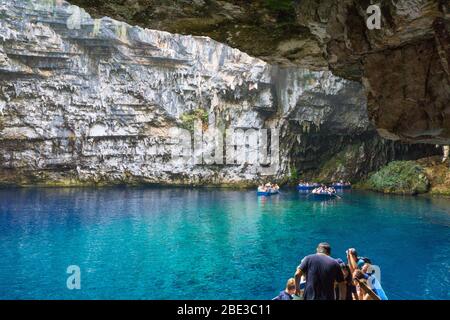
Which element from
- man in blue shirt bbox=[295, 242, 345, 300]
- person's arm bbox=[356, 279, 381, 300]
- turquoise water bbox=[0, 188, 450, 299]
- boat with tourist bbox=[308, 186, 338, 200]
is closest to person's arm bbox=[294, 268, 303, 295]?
man in blue shirt bbox=[295, 242, 345, 300]

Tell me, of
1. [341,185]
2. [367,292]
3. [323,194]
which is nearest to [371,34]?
[367,292]

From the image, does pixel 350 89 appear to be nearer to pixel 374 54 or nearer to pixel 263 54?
pixel 263 54

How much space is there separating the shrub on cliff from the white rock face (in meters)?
6.12

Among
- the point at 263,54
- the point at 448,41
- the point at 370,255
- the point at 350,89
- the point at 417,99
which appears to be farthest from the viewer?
the point at 350,89

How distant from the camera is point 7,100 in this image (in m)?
41.8

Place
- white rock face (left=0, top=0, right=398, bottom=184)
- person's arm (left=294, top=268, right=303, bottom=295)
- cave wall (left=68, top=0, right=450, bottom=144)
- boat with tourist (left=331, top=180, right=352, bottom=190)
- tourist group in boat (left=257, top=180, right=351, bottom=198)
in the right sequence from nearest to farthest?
person's arm (left=294, top=268, right=303, bottom=295) → cave wall (left=68, top=0, right=450, bottom=144) → tourist group in boat (left=257, top=180, right=351, bottom=198) → white rock face (left=0, top=0, right=398, bottom=184) → boat with tourist (left=331, top=180, right=352, bottom=190)

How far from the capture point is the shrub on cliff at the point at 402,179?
38219mm

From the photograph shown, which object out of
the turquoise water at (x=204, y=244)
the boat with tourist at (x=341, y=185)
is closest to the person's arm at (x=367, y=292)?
the turquoise water at (x=204, y=244)

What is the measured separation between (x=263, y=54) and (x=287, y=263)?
345 inches

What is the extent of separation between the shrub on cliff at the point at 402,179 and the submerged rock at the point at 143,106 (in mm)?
4713

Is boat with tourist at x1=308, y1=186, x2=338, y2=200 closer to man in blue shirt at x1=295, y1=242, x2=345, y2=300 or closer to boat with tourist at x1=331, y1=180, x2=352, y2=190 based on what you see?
boat with tourist at x1=331, y1=180, x2=352, y2=190

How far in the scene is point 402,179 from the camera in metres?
39.0

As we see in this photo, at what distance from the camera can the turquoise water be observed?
13.1m

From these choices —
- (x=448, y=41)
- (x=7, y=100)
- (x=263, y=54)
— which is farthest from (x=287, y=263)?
(x=7, y=100)
